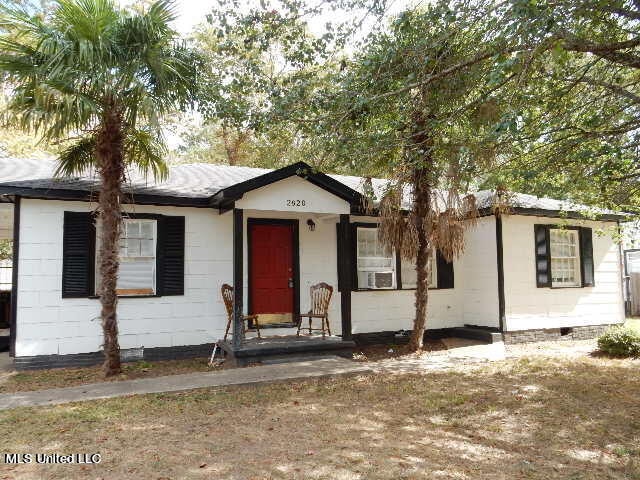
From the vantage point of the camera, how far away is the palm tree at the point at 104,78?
21.9ft

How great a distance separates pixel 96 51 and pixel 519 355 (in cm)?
893

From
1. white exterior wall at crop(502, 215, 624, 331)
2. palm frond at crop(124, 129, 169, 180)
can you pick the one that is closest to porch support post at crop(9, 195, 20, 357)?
palm frond at crop(124, 129, 169, 180)

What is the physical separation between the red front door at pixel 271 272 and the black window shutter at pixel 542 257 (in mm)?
5816

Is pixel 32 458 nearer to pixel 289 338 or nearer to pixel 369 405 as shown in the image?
pixel 369 405

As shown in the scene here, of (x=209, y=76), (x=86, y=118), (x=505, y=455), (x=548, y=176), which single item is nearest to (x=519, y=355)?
(x=548, y=176)

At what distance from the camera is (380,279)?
10656mm

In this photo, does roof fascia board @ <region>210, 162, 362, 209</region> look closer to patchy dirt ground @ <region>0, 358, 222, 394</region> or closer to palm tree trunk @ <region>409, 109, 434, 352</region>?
palm tree trunk @ <region>409, 109, 434, 352</region>

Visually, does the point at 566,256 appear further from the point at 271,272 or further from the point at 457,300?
the point at 271,272

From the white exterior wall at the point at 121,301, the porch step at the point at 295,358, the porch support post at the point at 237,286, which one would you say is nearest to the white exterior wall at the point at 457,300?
the porch step at the point at 295,358

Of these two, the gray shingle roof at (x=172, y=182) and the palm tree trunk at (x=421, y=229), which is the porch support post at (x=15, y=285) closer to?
the gray shingle roof at (x=172, y=182)

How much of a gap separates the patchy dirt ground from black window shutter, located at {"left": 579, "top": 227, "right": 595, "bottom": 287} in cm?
908

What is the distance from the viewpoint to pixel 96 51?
6.71m

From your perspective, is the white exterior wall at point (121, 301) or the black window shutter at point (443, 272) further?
the black window shutter at point (443, 272)

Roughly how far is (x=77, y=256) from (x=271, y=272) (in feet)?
11.8
